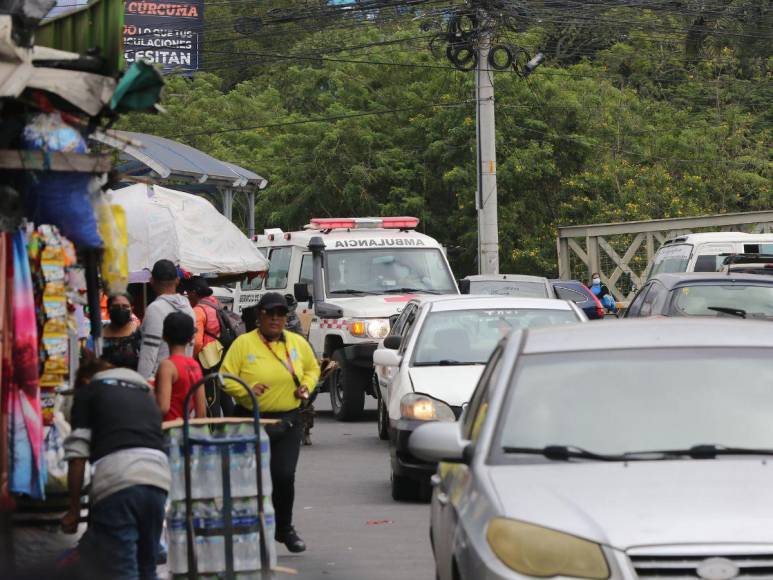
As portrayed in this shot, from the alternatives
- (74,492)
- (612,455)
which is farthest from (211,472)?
(612,455)

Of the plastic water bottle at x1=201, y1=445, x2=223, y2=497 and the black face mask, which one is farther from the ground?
the black face mask

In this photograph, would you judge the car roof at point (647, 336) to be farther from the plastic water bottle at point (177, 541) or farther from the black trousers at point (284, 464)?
the black trousers at point (284, 464)

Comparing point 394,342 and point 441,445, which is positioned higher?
point 441,445

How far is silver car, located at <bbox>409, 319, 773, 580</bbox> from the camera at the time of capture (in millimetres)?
5285

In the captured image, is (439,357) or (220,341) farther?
(220,341)

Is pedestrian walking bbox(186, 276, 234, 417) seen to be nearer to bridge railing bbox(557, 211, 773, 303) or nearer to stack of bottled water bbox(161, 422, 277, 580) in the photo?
stack of bottled water bbox(161, 422, 277, 580)

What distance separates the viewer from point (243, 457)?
820cm

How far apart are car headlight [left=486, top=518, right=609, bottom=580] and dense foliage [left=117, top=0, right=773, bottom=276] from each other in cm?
3450

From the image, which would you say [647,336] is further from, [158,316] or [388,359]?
[388,359]

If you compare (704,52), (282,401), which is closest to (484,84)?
(282,401)

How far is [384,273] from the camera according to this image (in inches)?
819

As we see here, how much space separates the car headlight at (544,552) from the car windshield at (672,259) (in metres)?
18.0

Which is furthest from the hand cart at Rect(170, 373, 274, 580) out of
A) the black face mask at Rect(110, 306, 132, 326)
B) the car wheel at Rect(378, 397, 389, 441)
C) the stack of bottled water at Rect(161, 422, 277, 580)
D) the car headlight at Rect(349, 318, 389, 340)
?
the car headlight at Rect(349, 318, 389, 340)

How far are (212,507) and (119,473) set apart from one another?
105 cm
